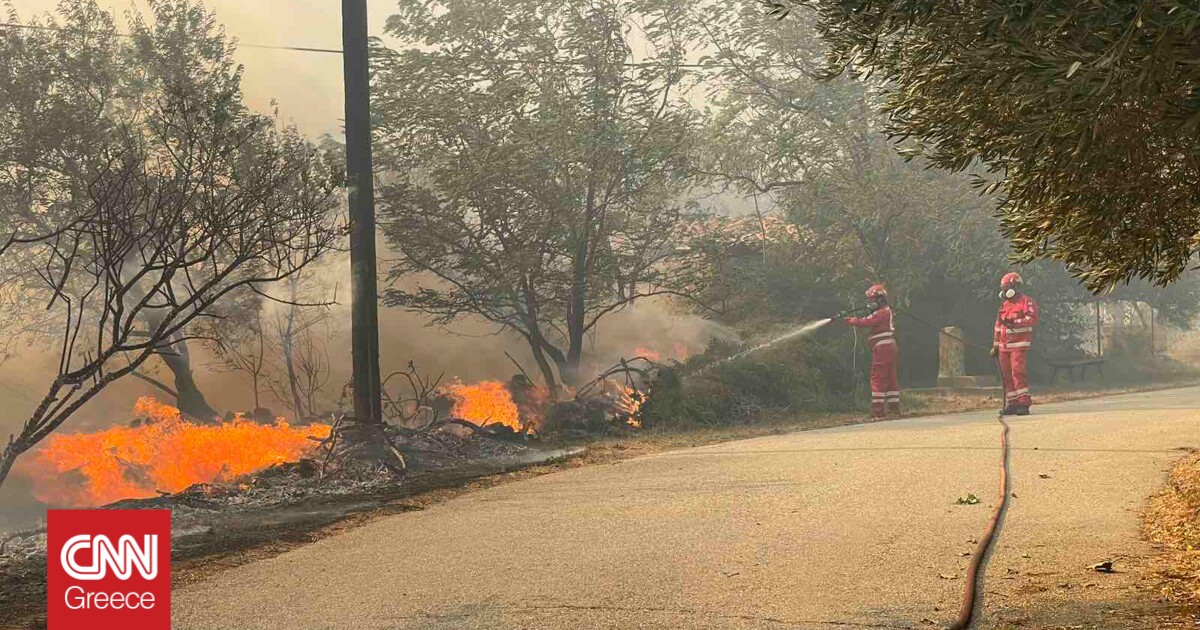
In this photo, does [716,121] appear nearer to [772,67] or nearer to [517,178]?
[772,67]

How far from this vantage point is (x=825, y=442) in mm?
14922

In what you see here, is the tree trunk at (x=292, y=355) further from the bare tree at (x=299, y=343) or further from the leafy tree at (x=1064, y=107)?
the leafy tree at (x=1064, y=107)

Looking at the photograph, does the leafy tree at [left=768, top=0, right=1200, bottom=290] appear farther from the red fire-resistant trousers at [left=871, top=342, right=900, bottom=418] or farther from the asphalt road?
the red fire-resistant trousers at [left=871, top=342, right=900, bottom=418]

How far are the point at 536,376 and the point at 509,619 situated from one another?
1842 centimetres

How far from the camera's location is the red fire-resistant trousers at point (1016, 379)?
1775cm

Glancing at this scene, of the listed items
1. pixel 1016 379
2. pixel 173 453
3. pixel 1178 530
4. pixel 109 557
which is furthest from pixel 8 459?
pixel 1016 379

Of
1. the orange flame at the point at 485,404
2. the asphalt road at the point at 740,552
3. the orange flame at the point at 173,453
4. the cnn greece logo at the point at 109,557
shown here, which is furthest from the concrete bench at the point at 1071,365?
the cnn greece logo at the point at 109,557

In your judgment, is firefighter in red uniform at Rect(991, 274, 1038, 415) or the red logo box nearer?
the red logo box

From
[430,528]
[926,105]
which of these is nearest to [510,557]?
[430,528]

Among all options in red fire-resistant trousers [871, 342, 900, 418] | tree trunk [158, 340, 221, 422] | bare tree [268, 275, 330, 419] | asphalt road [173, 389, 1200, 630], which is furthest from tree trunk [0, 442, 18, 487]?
bare tree [268, 275, 330, 419]

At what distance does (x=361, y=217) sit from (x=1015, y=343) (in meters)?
9.90

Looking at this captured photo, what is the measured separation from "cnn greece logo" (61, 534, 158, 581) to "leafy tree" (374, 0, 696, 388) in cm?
1185

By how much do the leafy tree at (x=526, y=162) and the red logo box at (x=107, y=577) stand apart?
11.2m

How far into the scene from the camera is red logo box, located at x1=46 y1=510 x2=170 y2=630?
662cm
